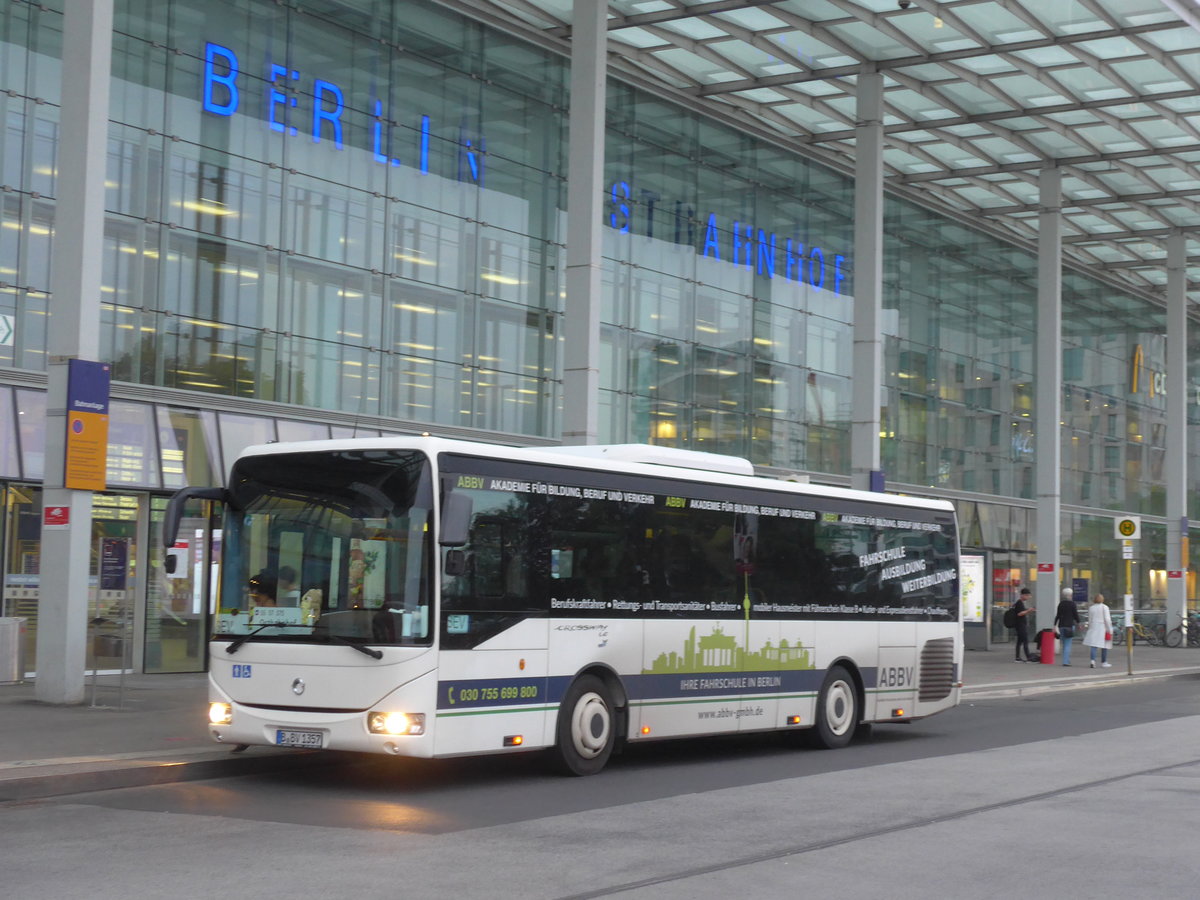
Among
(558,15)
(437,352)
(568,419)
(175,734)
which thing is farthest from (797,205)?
(175,734)

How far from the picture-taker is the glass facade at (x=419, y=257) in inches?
920

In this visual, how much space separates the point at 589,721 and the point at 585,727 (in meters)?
0.08

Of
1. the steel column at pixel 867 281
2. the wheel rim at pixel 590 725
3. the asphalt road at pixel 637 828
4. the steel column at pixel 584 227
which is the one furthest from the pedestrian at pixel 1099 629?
the wheel rim at pixel 590 725

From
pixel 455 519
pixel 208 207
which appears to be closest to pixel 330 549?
pixel 455 519

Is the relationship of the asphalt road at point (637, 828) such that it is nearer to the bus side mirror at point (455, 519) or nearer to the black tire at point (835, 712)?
the black tire at point (835, 712)

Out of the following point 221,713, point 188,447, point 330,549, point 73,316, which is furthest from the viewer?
point 188,447

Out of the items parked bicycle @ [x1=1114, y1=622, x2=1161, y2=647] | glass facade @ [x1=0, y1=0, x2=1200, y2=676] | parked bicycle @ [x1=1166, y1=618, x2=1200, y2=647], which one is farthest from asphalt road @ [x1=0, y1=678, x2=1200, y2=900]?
parked bicycle @ [x1=1114, y1=622, x2=1161, y2=647]

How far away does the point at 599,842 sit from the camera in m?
9.83

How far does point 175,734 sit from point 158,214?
1127 centimetres

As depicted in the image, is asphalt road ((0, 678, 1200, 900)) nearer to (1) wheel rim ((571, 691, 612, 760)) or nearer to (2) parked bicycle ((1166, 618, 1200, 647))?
(1) wheel rim ((571, 691, 612, 760))

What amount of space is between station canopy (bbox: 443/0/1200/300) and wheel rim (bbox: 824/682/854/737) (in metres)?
14.7

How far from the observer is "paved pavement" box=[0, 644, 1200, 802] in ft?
39.5

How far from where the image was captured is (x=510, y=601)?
43.3ft

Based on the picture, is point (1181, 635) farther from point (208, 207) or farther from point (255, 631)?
point (255, 631)
